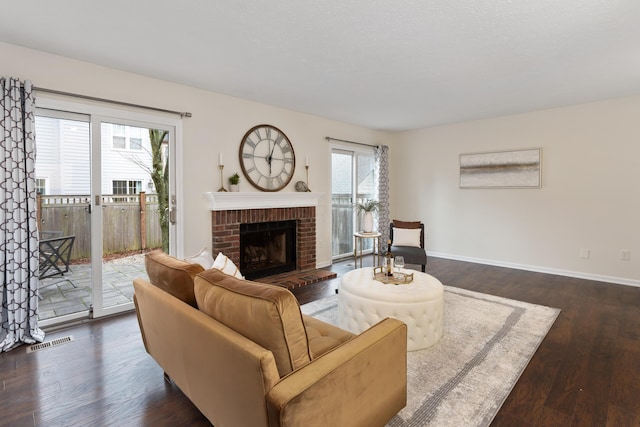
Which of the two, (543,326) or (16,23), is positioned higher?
(16,23)

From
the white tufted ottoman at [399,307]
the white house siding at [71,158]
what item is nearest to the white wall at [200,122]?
the white house siding at [71,158]

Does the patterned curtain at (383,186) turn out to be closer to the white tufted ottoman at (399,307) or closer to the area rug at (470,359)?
the area rug at (470,359)

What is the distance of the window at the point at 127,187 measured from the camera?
132 inches

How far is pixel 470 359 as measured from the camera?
2.40 meters

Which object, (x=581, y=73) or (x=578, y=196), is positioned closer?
(x=581, y=73)

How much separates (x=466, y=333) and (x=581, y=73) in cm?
303

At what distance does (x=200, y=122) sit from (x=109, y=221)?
1.51 metres

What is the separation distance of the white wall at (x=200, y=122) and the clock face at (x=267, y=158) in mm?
100

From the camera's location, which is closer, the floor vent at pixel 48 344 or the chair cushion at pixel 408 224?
the floor vent at pixel 48 344

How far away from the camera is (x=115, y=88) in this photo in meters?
3.26

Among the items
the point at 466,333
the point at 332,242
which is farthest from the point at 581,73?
the point at 332,242

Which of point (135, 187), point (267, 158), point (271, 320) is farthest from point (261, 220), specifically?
point (271, 320)

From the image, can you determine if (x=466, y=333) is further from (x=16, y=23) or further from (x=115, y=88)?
(x=16, y=23)

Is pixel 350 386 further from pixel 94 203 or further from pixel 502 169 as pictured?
pixel 502 169
